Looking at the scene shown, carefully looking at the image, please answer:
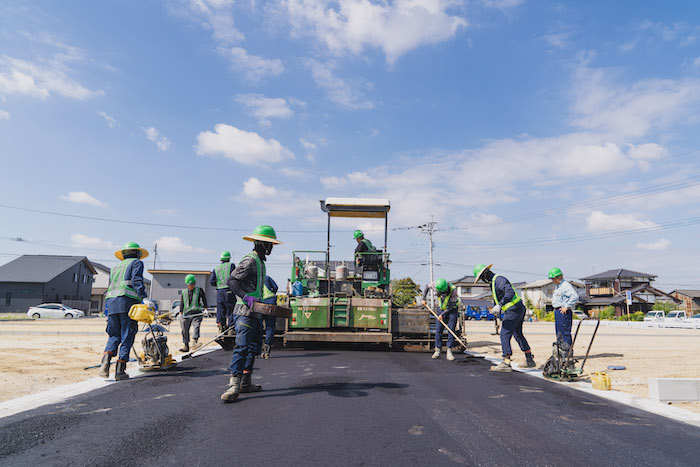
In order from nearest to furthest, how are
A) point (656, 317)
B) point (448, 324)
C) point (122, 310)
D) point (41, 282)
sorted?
point (122, 310) < point (448, 324) < point (656, 317) < point (41, 282)

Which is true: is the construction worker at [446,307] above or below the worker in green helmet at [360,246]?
below

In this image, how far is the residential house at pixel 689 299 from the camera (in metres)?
49.8

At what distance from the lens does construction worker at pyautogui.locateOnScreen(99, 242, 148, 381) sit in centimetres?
540

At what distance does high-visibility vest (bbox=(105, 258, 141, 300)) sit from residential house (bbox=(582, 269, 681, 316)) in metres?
50.9

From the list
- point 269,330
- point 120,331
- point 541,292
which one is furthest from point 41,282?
point 541,292

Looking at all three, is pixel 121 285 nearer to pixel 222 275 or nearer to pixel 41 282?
pixel 222 275

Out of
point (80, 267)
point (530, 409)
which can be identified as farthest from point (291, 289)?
point (80, 267)

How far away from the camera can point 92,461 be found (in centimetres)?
261

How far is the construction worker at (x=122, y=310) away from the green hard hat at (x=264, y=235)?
187 cm

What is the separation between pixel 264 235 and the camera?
4.94 m

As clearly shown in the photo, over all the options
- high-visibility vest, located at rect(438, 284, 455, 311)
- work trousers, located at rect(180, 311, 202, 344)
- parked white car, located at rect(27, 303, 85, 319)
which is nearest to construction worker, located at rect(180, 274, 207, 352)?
work trousers, located at rect(180, 311, 202, 344)

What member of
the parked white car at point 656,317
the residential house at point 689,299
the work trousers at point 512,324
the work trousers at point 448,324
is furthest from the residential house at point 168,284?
Result: the residential house at point 689,299

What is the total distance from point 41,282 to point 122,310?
143 ft

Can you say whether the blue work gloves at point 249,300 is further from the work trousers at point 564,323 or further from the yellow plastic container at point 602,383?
the work trousers at point 564,323
